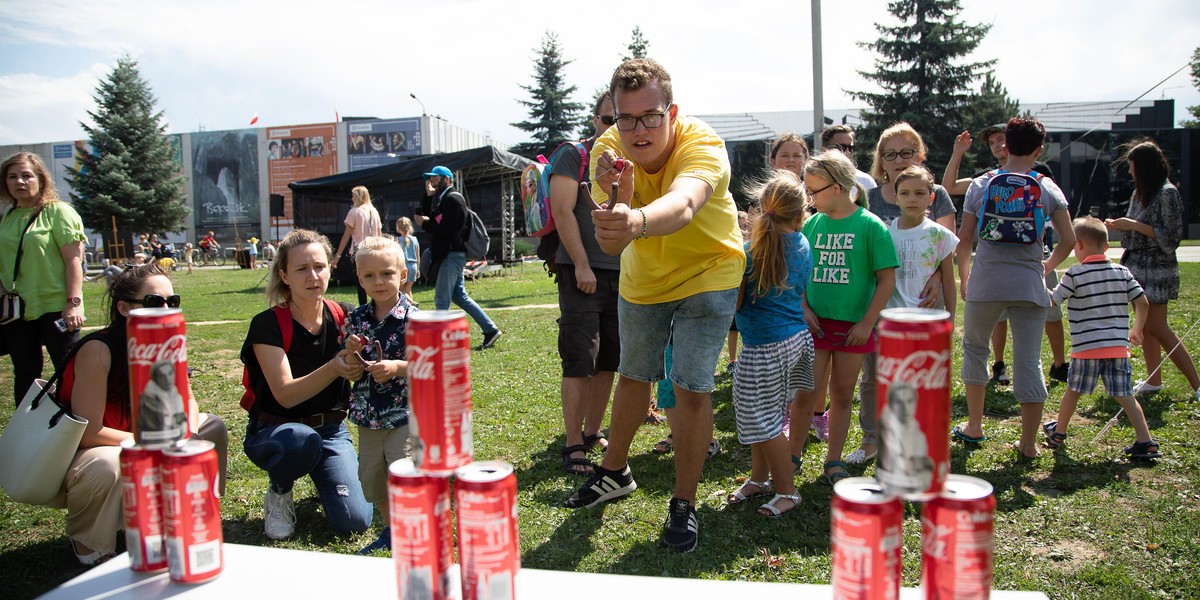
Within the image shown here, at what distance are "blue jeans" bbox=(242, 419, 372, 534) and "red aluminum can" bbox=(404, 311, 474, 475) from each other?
6.80 ft

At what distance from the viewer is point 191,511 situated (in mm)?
1453

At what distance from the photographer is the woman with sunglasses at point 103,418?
281 centimetres

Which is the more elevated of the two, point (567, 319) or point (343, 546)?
point (567, 319)

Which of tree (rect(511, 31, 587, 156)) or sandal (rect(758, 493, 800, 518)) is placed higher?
tree (rect(511, 31, 587, 156))

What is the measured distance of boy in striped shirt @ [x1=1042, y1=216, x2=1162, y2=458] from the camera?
12.8ft

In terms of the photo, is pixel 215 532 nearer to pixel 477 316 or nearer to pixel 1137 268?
pixel 1137 268

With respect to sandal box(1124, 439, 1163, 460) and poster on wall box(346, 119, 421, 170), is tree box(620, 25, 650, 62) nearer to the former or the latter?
poster on wall box(346, 119, 421, 170)

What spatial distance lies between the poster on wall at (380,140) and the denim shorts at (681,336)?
48259 mm

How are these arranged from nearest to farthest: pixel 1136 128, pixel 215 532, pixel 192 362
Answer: pixel 215 532 < pixel 192 362 < pixel 1136 128

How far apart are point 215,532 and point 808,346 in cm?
267

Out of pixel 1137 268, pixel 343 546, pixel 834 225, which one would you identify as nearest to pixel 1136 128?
pixel 1137 268

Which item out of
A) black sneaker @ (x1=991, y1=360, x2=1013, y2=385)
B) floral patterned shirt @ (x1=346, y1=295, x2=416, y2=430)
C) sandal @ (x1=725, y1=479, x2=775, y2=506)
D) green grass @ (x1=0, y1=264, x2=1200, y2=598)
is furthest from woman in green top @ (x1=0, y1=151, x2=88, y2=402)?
black sneaker @ (x1=991, y1=360, x2=1013, y2=385)

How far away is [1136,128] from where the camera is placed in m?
31.2

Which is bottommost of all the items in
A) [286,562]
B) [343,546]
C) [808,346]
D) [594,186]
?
[343,546]
